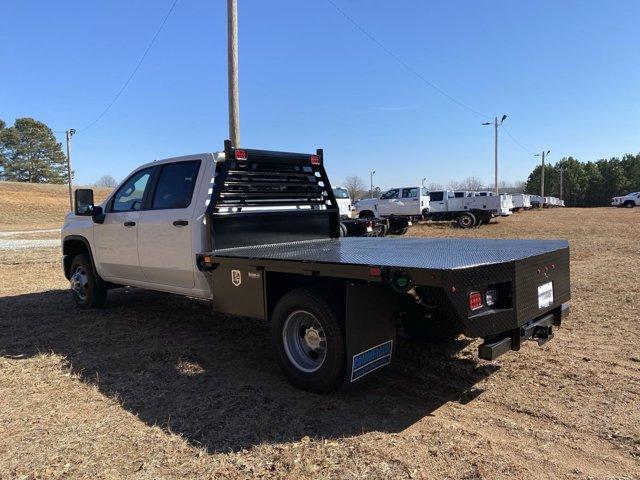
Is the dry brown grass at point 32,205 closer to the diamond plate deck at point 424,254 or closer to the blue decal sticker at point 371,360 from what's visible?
the diamond plate deck at point 424,254

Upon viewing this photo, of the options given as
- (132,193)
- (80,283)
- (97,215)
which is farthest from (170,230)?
(80,283)

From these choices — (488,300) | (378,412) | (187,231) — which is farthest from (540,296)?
(187,231)

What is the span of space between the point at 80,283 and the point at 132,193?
6.60ft

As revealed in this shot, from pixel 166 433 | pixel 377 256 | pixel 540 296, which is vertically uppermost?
pixel 377 256

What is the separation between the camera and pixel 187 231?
17.3 feet

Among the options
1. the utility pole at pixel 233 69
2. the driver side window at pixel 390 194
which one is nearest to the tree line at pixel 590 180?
the driver side window at pixel 390 194

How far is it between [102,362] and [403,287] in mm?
3429

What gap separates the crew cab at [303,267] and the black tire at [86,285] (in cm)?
8

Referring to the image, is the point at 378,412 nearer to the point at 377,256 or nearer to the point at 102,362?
the point at 377,256

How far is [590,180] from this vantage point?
84812 millimetres

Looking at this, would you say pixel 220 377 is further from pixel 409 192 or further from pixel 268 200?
pixel 409 192

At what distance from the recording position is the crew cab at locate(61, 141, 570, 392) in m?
3.58

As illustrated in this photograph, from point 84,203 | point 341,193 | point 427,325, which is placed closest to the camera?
point 427,325

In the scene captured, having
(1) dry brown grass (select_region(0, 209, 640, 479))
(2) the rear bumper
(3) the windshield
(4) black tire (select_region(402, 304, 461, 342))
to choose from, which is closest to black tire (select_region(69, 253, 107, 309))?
(1) dry brown grass (select_region(0, 209, 640, 479))
